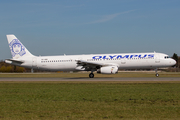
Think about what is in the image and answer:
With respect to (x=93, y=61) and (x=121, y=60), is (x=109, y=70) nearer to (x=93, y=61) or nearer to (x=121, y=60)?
(x=121, y=60)

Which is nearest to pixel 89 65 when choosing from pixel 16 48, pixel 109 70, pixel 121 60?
pixel 109 70

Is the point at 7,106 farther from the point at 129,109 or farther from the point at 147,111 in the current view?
the point at 147,111

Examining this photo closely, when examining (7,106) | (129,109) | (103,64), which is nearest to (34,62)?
(103,64)

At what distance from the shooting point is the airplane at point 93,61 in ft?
115

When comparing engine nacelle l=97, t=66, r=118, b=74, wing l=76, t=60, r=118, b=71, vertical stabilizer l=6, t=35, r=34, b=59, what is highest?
vertical stabilizer l=6, t=35, r=34, b=59

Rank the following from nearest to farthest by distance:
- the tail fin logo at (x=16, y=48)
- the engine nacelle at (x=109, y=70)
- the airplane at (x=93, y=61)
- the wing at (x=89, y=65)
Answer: the engine nacelle at (x=109, y=70) < the wing at (x=89, y=65) < the airplane at (x=93, y=61) < the tail fin logo at (x=16, y=48)

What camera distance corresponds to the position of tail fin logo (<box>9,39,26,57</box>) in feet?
129

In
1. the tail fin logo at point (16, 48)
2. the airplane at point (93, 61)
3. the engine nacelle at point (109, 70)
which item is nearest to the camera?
the engine nacelle at point (109, 70)

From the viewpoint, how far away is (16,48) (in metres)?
39.4

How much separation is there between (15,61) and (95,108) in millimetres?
31392

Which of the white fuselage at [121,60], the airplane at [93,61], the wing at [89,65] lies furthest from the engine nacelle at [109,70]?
the white fuselage at [121,60]

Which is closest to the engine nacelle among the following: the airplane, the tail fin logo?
the airplane

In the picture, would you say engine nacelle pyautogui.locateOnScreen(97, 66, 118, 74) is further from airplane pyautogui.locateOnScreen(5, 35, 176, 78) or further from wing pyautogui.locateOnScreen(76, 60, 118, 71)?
wing pyautogui.locateOnScreen(76, 60, 118, 71)

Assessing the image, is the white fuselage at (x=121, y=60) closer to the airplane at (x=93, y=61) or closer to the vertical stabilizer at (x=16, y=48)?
the airplane at (x=93, y=61)
